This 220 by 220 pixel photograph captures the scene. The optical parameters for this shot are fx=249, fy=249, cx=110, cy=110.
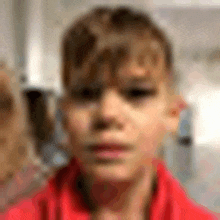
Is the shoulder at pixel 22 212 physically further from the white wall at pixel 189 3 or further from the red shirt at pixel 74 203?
the white wall at pixel 189 3

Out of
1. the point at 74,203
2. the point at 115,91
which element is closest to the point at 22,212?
the point at 74,203

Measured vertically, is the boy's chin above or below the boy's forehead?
below

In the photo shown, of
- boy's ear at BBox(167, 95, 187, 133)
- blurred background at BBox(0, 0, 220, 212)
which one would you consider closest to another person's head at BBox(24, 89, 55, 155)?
blurred background at BBox(0, 0, 220, 212)

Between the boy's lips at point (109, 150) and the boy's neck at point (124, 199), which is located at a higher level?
the boy's lips at point (109, 150)

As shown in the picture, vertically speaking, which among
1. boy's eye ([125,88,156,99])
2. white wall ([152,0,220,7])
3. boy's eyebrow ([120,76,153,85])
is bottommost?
boy's eye ([125,88,156,99])

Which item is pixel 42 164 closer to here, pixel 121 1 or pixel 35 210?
pixel 35 210

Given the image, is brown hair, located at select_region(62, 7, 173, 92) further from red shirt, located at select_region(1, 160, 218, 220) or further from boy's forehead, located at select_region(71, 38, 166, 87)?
red shirt, located at select_region(1, 160, 218, 220)

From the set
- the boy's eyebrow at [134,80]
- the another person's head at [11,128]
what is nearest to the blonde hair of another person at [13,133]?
the another person's head at [11,128]

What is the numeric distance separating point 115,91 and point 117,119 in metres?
0.03

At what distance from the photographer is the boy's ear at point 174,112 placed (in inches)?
10.4

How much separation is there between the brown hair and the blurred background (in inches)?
0.7

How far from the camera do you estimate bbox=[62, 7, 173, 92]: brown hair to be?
0.24 meters

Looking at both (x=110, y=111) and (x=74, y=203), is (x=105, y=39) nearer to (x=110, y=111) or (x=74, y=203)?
(x=110, y=111)

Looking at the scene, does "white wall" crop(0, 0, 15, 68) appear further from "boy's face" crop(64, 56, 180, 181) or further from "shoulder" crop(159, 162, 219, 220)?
"shoulder" crop(159, 162, 219, 220)
